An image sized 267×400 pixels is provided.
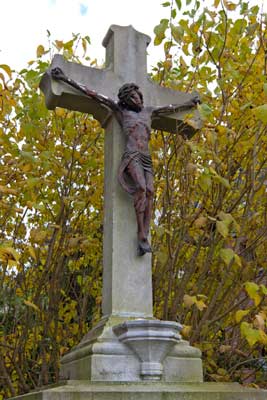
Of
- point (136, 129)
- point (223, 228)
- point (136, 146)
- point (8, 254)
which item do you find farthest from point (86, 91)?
point (223, 228)

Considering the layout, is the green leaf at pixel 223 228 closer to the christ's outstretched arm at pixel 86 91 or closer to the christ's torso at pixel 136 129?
the christ's torso at pixel 136 129

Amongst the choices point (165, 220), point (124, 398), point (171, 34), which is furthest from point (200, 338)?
point (171, 34)

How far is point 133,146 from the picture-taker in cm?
430

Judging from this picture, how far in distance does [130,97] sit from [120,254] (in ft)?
4.35

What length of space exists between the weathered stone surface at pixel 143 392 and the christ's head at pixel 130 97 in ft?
7.42

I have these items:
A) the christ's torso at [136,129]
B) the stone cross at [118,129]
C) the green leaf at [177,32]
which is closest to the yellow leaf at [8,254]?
the stone cross at [118,129]

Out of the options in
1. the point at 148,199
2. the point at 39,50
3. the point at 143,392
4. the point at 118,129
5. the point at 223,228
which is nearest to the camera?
the point at 143,392

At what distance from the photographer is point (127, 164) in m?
4.23

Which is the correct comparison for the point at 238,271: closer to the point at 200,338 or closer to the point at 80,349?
the point at 200,338

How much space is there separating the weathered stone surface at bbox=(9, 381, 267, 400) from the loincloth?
153cm

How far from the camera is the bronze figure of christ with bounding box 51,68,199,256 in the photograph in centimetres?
417

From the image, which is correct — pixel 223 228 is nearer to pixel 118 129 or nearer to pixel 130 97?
pixel 118 129

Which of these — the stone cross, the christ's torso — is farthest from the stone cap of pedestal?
the christ's torso

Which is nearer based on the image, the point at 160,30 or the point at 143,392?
the point at 143,392
